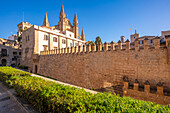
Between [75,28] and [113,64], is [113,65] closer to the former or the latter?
[113,64]

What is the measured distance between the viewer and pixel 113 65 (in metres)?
8.44

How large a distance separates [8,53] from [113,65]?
33.3 m

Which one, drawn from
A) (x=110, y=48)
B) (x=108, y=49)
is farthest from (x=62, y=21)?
(x=110, y=48)

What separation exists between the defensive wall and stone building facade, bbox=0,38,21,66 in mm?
22117

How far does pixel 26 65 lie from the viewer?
2219 centimetres

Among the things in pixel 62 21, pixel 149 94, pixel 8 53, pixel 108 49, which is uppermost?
pixel 62 21

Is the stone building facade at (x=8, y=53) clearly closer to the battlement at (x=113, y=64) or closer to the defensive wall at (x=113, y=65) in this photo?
the battlement at (x=113, y=64)

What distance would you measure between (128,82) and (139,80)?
84cm

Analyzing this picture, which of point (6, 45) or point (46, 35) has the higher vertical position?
point (46, 35)

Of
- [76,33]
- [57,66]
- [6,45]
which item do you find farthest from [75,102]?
[76,33]

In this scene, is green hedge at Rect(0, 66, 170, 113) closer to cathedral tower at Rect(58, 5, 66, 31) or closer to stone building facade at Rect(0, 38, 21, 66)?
stone building facade at Rect(0, 38, 21, 66)

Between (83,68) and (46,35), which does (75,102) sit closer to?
(83,68)

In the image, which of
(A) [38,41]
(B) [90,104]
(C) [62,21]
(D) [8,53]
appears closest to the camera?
(B) [90,104]

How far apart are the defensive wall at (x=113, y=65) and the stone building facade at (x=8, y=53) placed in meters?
22.1
